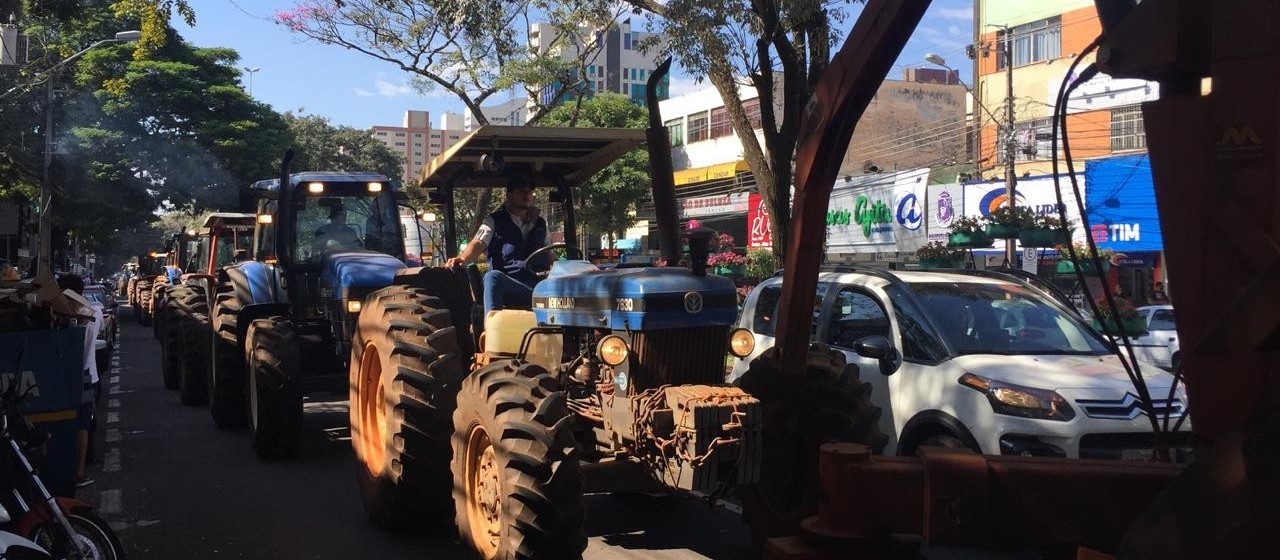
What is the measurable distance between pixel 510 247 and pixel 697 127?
36.7 m

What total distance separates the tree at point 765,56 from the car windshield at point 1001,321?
4.86 metres

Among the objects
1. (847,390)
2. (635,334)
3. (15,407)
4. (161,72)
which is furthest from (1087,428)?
(161,72)

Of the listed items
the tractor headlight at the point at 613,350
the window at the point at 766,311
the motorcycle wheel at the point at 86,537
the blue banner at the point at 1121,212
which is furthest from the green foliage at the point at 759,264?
the motorcycle wheel at the point at 86,537

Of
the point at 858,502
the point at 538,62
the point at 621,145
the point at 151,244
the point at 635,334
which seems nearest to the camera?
the point at 858,502

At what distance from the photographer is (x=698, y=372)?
5633 millimetres

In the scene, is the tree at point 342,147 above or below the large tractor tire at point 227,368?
above

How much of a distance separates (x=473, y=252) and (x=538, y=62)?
17.6 metres

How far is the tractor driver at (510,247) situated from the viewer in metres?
6.74

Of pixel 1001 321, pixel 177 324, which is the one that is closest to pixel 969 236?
pixel 1001 321

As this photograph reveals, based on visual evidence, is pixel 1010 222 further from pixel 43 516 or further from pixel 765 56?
pixel 43 516

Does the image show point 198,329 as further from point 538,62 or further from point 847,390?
point 538,62

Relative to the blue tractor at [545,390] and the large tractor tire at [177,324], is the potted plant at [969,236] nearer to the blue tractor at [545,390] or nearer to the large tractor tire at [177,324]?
the blue tractor at [545,390]

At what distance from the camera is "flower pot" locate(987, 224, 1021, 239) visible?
1580 centimetres

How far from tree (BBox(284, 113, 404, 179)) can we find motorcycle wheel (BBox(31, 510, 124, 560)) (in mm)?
51012
